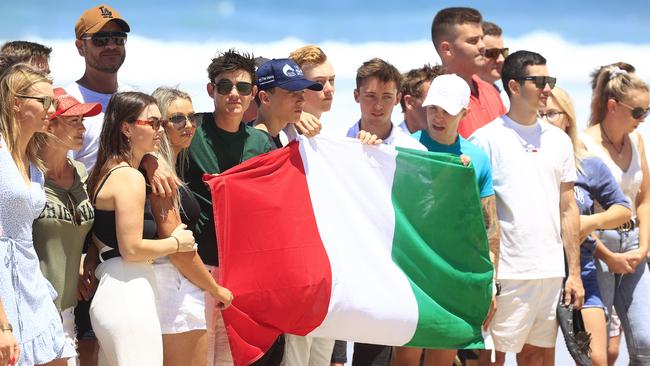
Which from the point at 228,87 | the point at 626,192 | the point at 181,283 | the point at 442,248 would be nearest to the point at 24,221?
the point at 181,283

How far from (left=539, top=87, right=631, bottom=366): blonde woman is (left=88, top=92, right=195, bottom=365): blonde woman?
3.19m

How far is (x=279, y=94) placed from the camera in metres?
6.60

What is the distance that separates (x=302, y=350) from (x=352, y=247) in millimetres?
659

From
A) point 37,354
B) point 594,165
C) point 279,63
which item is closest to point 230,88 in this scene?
point 279,63

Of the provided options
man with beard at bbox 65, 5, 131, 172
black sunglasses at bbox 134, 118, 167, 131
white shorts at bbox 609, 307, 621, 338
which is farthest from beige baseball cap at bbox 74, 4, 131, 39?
white shorts at bbox 609, 307, 621, 338

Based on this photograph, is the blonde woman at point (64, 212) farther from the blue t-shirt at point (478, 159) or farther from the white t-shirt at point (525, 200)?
the white t-shirt at point (525, 200)

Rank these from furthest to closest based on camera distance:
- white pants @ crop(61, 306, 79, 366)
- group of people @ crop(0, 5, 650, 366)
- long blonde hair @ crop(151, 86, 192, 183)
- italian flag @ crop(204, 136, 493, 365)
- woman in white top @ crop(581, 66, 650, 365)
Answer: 1. woman in white top @ crop(581, 66, 650, 365)
2. italian flag @ crop(204, 136, 493, 365)
3. long blonde hair @ crop(151, 86, 192, 183)
4. white pants @ crop(61, 306, 79, 366)
5. group of people @ crop(0, 5, 650, 366)

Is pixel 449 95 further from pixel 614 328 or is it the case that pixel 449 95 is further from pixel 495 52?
pixel 614 328

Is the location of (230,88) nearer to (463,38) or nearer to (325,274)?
(325,274)

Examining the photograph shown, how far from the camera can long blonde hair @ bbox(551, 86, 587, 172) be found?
7.87m

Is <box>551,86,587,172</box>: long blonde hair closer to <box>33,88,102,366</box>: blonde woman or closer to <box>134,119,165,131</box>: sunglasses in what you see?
<box>134,119,165,131</box>: sunglasses

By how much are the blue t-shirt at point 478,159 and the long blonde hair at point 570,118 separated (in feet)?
3.45

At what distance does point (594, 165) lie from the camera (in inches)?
311

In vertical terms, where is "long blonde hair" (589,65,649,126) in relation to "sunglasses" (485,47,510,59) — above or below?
below
